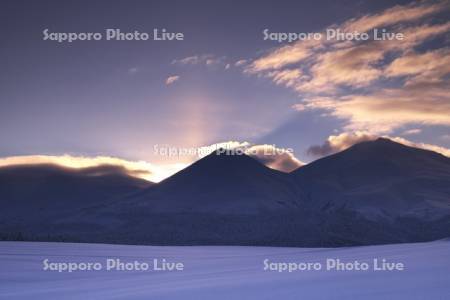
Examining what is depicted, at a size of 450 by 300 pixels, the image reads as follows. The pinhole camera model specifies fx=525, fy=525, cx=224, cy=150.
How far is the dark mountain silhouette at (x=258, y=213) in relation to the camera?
297 feet

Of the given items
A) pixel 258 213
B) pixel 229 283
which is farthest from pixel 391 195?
pixel 229 283

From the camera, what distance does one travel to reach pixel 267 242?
7994 centimetres

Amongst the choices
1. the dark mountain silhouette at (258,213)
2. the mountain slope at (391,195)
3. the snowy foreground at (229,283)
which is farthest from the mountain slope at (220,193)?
the snowy foreground at (229,283)

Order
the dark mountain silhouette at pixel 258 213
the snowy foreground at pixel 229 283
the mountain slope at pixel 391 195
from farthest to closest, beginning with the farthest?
the mountain slope at pixel 391 195 < the dark mountain silhouette at pixel 258 213 < the snowy foreground at pixel 229 283

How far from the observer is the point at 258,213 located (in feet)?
436

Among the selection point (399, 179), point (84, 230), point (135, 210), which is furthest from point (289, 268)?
point (399, 179)

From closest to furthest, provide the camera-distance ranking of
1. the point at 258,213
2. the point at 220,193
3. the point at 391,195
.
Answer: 1. the point at 258,213
2. the point at 391,195
3. the point at 220,193

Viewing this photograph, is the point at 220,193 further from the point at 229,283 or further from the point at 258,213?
the point at 229,283

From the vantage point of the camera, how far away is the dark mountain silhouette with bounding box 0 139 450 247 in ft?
297

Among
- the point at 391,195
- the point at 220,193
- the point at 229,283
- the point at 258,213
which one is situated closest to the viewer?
the point at 229,283

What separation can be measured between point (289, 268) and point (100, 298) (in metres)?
6.07

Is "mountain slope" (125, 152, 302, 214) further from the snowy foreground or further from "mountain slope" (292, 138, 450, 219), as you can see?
the snowy foreground

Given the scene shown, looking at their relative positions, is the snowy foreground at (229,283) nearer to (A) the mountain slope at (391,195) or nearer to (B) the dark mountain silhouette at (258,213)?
(B) the dark mountain silhouette at (258,213)

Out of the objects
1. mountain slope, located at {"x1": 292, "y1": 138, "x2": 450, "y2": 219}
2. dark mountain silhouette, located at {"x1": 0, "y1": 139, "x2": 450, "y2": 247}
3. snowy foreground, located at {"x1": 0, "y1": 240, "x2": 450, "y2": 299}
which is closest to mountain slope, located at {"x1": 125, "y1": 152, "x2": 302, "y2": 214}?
dark mountain silhouette, located at {"x1": 0, "y1": 139, "x2": 450, "y2": 247}
